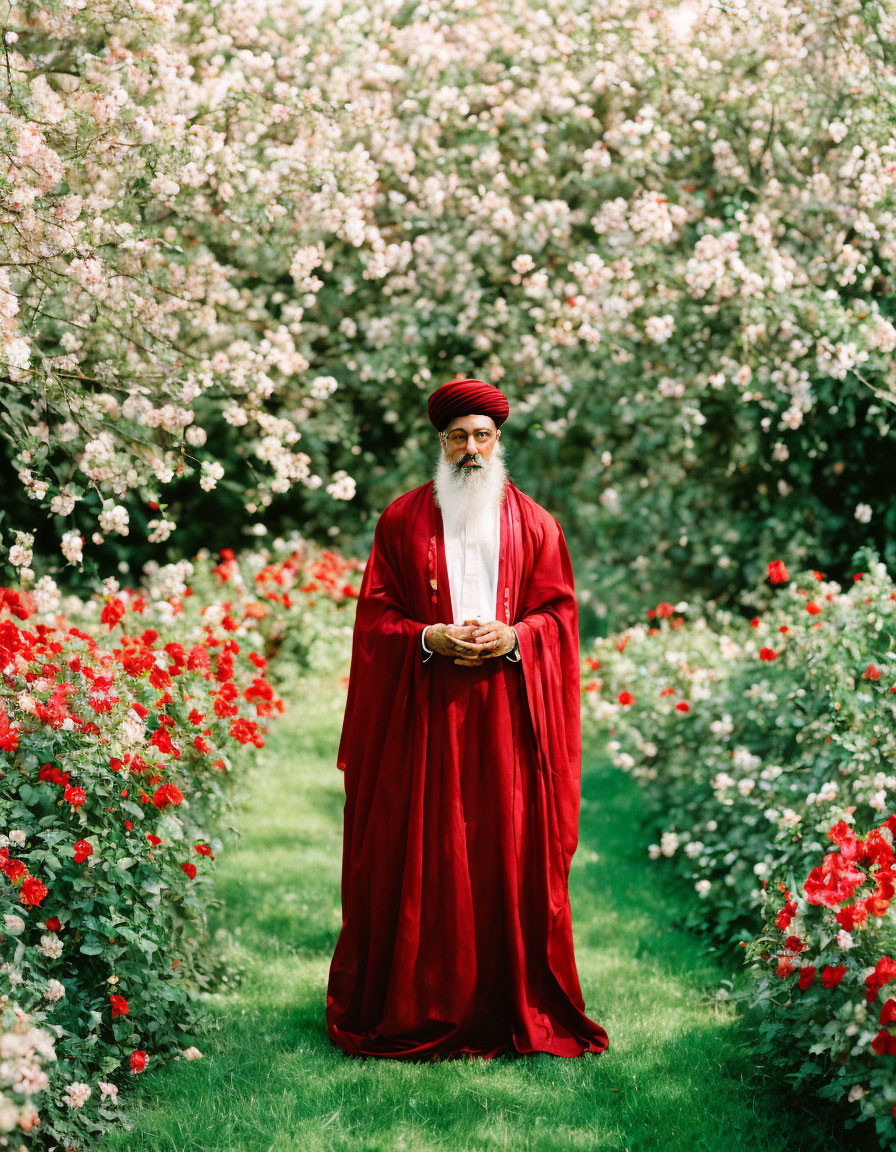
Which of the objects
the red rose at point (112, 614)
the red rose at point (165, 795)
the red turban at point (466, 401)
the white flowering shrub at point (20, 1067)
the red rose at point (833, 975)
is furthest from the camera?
the red rose at point (112, 614)

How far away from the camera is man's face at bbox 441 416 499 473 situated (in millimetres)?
3500

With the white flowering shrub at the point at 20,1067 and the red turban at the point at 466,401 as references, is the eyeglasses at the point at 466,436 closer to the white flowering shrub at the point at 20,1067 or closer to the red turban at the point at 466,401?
the red turban at the point at 466,401

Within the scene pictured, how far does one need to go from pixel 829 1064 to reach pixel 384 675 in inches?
66.4

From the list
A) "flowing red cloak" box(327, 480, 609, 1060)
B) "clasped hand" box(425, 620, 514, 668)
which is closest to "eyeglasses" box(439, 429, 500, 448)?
"flowing red cloak" box(327, 480, 609, 1060)

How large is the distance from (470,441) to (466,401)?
0.13 metres

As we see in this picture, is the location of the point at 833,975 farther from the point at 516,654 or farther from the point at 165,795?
the point at 165,795

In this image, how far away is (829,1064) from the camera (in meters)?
2.91

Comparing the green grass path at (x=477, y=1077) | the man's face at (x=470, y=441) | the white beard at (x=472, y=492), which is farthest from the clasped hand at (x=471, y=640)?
the green grass path at (x=477, y=1077)

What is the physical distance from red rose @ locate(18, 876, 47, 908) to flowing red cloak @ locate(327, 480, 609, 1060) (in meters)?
1.04

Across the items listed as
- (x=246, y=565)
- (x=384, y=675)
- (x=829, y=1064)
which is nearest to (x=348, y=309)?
(x=246, y=565)

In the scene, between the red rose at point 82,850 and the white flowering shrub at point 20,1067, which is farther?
the red rose at point 82,850

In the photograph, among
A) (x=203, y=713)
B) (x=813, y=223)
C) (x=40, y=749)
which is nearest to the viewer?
(x=40, y=749)

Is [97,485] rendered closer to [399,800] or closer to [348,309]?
[399,800]

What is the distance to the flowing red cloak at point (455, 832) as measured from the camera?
3383 millimetres
